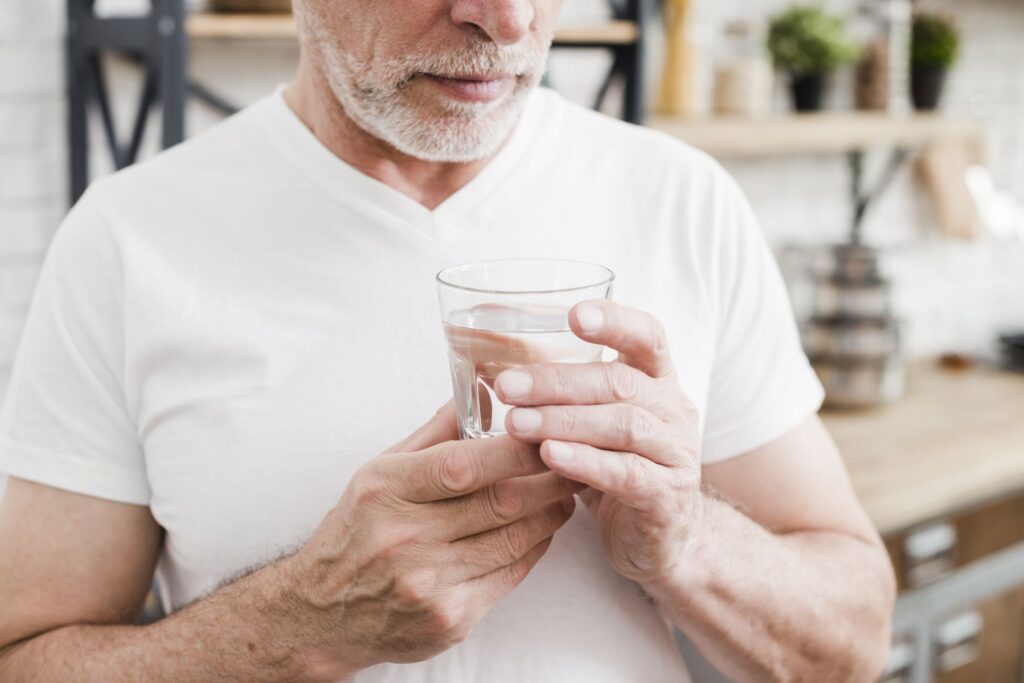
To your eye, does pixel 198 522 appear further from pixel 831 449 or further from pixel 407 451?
pixel 831 449

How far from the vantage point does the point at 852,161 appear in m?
2.76

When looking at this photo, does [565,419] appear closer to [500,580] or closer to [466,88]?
[500,580]

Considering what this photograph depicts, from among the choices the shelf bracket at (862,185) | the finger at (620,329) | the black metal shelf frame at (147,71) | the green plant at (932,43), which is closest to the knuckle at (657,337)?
the finger at (620,329)

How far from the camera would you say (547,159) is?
109 centimetres

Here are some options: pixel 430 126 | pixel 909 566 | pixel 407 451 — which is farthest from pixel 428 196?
pixel 909 566

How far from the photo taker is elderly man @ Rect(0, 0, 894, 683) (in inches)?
34.8

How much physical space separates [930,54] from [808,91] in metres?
0.45

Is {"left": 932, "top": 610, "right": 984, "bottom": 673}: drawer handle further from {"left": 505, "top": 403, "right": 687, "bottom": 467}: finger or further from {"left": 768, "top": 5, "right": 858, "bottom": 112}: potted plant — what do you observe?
{"left": 505, "top": 403, "right": 687, "bottom": 467}: finger

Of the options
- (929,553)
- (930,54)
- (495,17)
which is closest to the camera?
(495,17)

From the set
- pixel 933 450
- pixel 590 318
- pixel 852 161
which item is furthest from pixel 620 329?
pixel 852 161

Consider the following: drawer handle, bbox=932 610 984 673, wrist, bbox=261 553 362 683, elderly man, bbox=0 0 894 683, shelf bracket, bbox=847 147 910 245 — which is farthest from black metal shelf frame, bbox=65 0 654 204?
drawer handle, bbox=932 610 984 673

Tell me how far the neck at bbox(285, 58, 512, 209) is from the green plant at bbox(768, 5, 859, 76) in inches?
61.2

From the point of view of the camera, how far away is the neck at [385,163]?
104cm

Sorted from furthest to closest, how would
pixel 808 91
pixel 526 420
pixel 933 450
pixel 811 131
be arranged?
pixel 808 91
pixel 811 131
pixel 933 450
pixel 526 420
